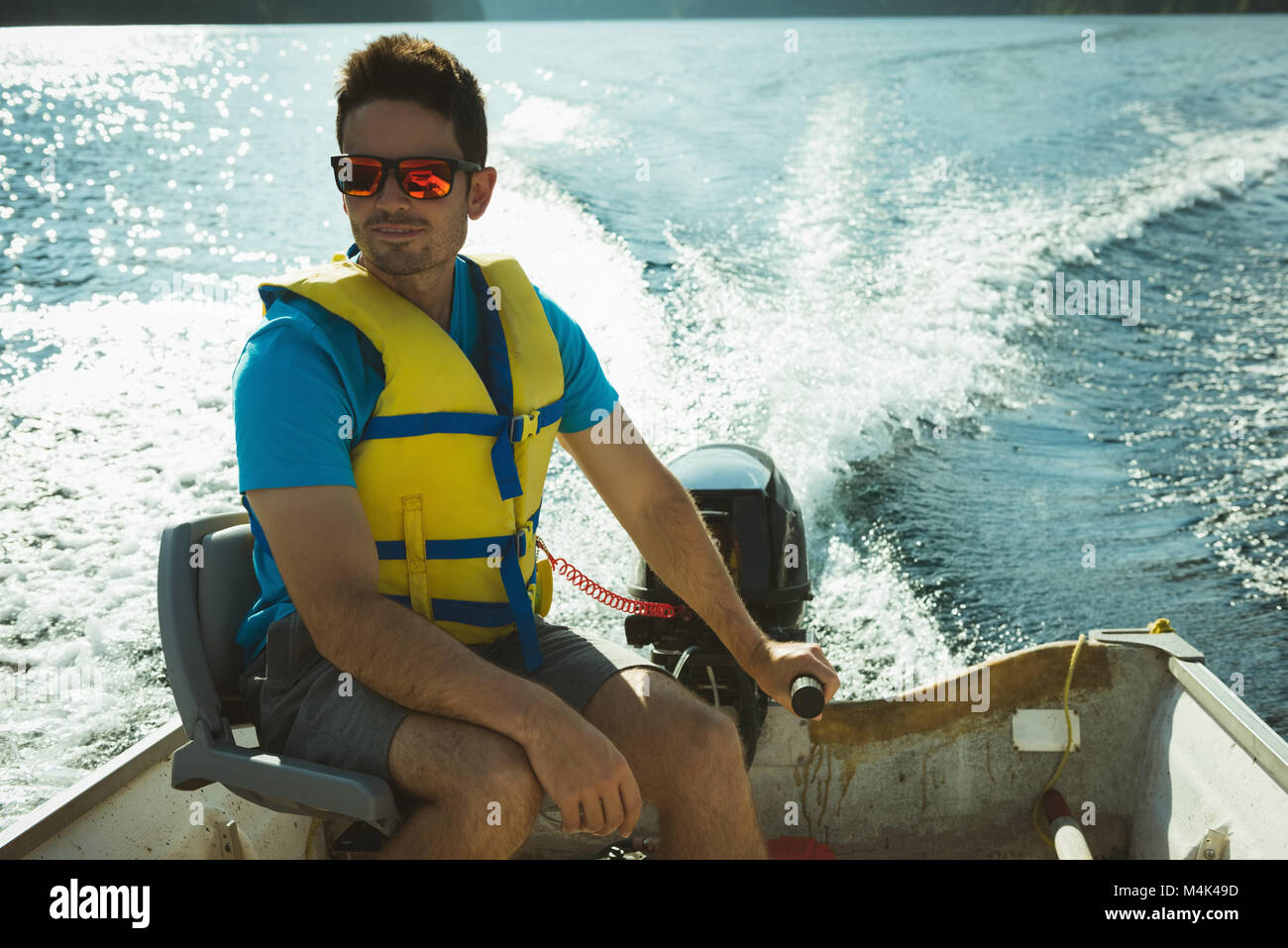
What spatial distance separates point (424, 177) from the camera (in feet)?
5.94

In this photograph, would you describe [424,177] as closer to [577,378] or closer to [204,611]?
[577,378]

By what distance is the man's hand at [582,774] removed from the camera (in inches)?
60.2

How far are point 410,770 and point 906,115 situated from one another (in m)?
12.4

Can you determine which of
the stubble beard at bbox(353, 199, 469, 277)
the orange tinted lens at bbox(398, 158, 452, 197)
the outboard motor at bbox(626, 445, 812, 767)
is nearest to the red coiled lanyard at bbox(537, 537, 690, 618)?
the outboard motor at bbox(626, 445, 812, 767)

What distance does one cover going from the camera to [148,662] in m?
4.05

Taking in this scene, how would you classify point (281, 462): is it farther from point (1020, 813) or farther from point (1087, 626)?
point (1087, 626)

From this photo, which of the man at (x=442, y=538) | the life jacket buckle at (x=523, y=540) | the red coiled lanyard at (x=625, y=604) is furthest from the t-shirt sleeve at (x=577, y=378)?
the red coiled lanyard at (x=625, y=604)

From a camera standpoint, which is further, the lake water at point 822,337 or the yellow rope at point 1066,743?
the lake water at point 822,337

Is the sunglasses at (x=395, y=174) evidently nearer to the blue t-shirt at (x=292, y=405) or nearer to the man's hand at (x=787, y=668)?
the blue t-shirt at (x=292, y=405)

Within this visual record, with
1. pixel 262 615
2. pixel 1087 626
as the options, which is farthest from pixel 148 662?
pixel 1087 626

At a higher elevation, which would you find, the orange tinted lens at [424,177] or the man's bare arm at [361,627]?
the orange tinted lens at [424,177]

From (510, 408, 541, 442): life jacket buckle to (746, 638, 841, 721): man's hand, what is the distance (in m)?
0.56

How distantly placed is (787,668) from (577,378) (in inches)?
26.5
